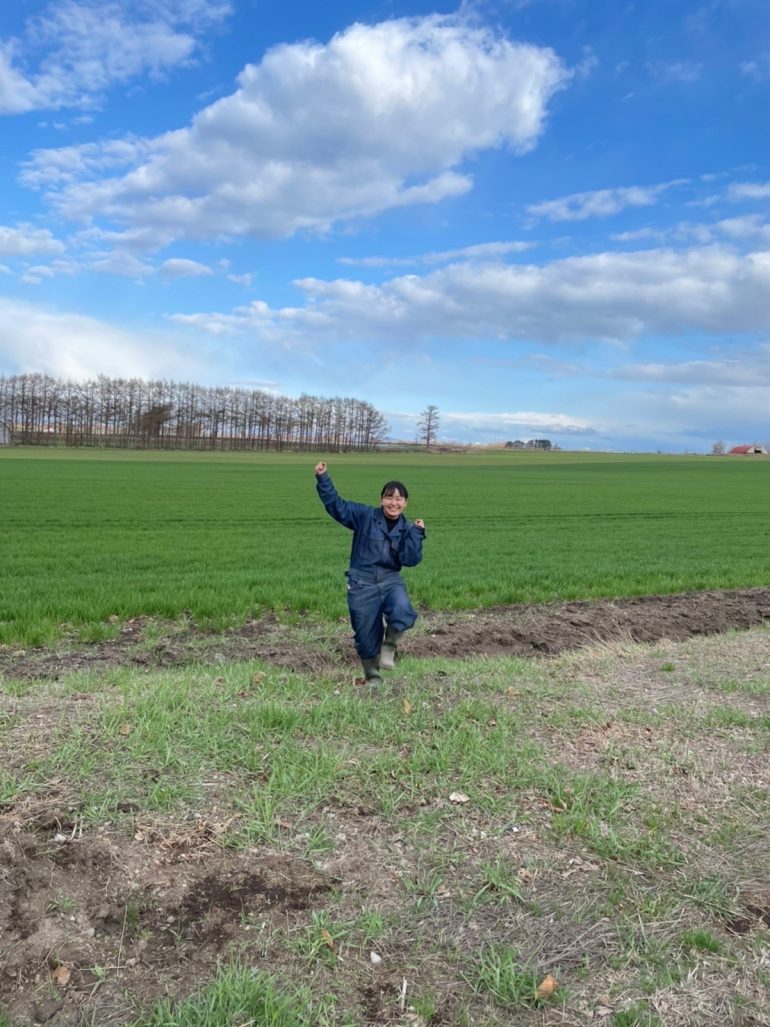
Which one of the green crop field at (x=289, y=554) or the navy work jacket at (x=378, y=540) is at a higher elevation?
the navy work jacket at (x=378, y=540)

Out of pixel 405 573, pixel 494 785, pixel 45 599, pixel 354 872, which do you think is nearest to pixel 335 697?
pixel 494 785

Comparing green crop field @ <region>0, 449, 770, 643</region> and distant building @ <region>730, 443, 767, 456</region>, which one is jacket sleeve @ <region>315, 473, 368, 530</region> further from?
distant building @ <region>730, 443, 767, 456</region>

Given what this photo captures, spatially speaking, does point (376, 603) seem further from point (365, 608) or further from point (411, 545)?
point (411, 545)

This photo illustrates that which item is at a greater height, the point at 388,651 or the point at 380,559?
the point at 380,559

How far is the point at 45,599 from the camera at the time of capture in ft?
39.6

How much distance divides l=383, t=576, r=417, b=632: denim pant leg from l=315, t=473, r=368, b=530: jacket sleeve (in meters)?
0.70

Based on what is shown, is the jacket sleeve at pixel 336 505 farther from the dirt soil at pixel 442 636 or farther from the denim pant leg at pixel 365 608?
the dirt soil at pixel 442 636

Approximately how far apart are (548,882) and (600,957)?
0.55 m

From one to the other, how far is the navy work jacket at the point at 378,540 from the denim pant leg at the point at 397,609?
0.58 feet

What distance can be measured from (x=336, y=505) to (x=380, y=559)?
0.68 meters

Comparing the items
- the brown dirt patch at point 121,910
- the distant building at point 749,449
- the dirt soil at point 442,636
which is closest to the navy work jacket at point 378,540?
the dirt soil at point 442,636

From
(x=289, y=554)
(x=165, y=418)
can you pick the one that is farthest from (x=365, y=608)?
(x=165, y=418)

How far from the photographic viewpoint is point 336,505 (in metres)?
6.83

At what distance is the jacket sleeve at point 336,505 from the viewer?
671 centimetres
